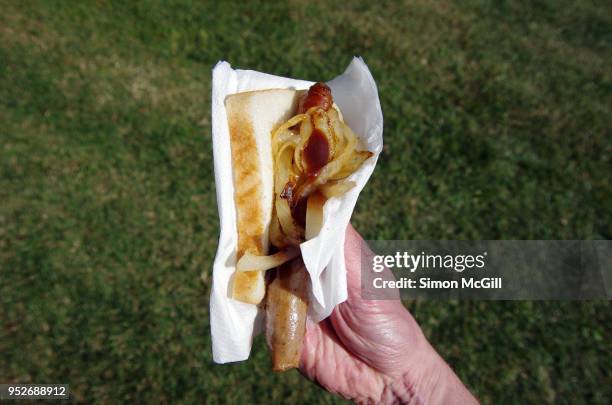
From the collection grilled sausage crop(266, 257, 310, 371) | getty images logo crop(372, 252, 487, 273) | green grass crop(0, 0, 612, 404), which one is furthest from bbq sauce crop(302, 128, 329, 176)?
getty images logo crop(372, 252, 487, 273)

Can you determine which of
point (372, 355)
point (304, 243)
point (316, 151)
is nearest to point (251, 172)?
point (316, 151)

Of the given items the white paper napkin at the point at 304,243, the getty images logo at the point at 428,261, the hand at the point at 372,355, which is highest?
the white paper napkin at the point at 304,243

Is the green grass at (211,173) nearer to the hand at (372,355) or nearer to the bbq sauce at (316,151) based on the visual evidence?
the hand at (372,355)

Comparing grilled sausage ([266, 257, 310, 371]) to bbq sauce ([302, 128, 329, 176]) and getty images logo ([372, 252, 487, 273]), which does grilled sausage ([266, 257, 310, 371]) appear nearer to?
bbq sauce ([302, 128, 329, 176])

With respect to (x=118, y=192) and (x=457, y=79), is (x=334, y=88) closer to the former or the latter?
(x=118, y=192)

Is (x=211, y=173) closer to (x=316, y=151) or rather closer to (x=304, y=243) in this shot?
(x=316, y=151)

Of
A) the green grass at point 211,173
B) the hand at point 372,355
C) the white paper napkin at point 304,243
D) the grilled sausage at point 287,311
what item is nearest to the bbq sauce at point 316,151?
the white paper napkin at point 304,243

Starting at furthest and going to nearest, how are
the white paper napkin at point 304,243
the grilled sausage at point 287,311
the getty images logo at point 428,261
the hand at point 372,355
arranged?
the getty images logo at point 428,261, the hand at point 372,355, the grilled sausage at point 287,311, the white paper napkin at point 304,243
